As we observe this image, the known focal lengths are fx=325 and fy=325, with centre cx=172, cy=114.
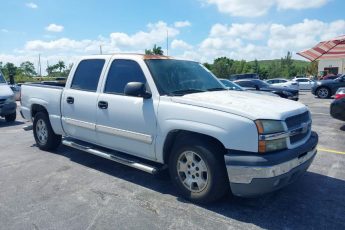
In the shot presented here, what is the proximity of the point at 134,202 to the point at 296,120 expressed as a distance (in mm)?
2208

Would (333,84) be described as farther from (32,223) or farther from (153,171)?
(32,223)

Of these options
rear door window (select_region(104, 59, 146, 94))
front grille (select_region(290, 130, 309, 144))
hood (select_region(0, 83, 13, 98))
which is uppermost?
rear door window (select_region(104, 59, 146, 94))

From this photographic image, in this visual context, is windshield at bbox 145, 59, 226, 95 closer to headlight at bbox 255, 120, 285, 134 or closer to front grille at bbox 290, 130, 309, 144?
headlight at bbox 255, 120, 285, 134

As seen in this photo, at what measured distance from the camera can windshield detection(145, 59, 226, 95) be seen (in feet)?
14.4

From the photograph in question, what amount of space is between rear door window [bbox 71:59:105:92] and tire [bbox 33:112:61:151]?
1181 mm

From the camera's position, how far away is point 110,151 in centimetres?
528

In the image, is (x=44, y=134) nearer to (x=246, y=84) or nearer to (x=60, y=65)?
(x=246, y=84)

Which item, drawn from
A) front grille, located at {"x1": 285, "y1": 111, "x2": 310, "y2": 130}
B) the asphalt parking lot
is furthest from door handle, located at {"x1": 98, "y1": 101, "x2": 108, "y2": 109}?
front grille, located at {"x1": 285, "y1": 111, "x2": 310, "y2": 130}

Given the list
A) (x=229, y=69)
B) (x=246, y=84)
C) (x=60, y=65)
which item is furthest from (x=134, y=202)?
(x=60, y=65)

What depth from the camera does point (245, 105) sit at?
374 cm

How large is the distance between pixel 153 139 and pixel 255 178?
4.71 feet

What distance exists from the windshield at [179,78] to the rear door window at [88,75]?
42.5 inches

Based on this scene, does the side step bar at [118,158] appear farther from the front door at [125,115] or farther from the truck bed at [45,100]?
the truck bed at [45,100]

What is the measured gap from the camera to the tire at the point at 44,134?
6318 mm
